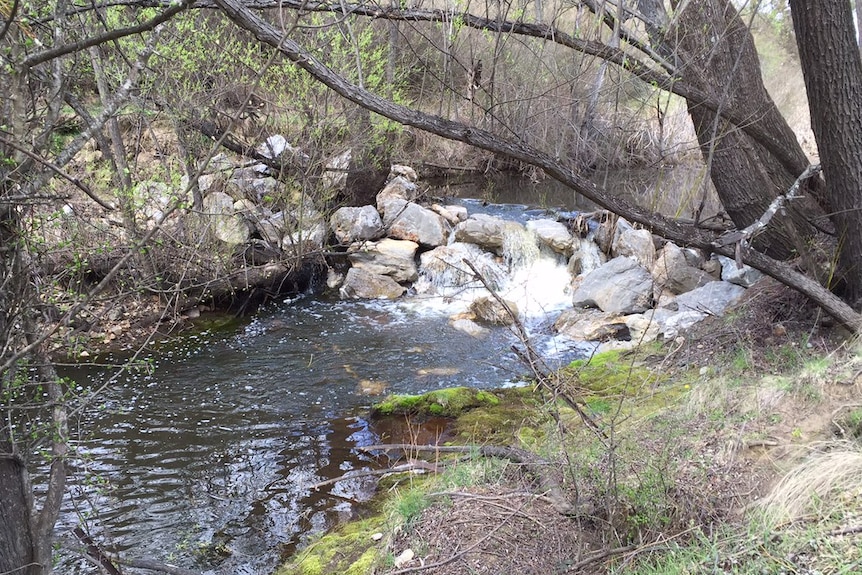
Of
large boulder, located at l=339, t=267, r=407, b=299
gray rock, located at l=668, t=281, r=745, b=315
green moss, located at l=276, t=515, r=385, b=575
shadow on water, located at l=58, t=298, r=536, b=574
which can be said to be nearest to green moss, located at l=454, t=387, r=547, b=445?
shadow on water, located at l=58, t=298, r=536, b=574

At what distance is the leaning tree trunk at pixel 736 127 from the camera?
→ 4.66m

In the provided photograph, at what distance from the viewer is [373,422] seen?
18.7ft

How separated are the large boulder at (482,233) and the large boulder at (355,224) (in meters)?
1.48

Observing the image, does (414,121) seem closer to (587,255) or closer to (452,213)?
(587,255)

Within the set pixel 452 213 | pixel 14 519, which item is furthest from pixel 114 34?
pixel 452 213

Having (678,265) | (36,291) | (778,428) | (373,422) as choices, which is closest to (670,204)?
(678,265)

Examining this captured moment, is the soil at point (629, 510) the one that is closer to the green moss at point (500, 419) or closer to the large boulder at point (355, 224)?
the green moss at point (500, 419)

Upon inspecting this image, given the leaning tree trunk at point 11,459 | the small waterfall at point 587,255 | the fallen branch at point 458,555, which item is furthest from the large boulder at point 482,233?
the leaning tree trunk at point 11,459

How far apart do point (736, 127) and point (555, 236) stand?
20.0 feet

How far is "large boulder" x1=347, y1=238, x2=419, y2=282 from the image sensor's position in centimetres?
1009

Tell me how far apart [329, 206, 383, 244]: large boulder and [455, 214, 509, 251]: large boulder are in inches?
58.3

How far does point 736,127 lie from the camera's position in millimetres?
4520

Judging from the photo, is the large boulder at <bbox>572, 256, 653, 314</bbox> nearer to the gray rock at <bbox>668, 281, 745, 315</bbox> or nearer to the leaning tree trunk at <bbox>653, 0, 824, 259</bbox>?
the gray rock at <bbox>668, 281, 745, 315</bbox>

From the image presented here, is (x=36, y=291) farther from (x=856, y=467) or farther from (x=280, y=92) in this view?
(x=280, y=92)
